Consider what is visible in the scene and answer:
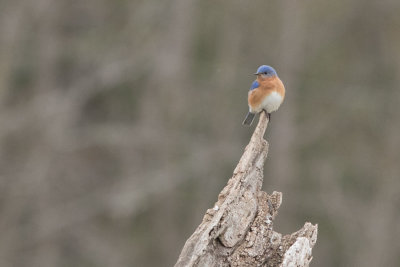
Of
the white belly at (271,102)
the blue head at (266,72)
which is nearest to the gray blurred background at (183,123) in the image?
the blue head at (266,72)

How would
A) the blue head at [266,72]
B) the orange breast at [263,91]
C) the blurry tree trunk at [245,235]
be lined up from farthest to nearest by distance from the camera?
the blue head at [266,72], the orange breast at [263,91], the blurry tree trunk at [245,235]

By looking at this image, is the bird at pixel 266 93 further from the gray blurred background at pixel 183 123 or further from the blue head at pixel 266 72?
the gray blurred background at pixel 183 123

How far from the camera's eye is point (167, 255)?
20359 millimetres

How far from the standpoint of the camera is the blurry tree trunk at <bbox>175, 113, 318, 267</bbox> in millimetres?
5551

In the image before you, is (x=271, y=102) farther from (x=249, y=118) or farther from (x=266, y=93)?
(x=249, y=118)

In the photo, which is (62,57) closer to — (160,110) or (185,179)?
(160,110)

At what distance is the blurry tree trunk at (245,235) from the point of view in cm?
555

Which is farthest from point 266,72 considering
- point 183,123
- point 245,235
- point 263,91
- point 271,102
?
point 183,123

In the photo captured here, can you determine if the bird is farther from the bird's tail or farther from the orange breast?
the bird's tail

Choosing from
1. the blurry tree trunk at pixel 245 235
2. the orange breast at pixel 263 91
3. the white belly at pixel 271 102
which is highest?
the orange breast at pixel 263 91

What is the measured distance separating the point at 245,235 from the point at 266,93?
2387 millimetres

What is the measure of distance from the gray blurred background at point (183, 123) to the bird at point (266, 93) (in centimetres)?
1001

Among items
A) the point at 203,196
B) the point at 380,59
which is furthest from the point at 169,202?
the point at 380,59

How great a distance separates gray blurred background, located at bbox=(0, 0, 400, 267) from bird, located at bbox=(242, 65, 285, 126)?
394 inches
